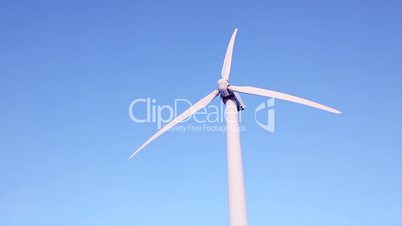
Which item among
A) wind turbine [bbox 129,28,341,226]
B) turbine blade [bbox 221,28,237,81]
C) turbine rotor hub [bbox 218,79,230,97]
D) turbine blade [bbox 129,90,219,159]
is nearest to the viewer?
wind turbine [bbox 129,28,341,226]

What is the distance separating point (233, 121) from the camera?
26344mm

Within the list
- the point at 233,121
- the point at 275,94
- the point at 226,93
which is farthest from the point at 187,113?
the point at 275,94

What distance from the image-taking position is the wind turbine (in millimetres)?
23609

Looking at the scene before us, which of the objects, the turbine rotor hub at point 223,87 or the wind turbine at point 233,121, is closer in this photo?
the wind turbine at point 233,121

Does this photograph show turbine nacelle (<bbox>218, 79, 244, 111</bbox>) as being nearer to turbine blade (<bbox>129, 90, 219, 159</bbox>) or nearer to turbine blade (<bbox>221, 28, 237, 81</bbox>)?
turbine blade (<bbox>129, 90, 219, 159</bbox>)

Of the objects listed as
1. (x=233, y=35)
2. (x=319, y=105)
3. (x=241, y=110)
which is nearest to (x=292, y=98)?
(x=319, y=105)

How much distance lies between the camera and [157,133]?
29000 millimetres

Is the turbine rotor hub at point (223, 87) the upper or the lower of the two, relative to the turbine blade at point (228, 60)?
lower

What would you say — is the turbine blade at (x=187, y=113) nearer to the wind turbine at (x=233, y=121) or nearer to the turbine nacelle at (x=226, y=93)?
the wind turbine at (x=233, y=121)

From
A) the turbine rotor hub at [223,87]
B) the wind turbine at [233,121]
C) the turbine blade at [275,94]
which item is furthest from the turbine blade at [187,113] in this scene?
the turbine blade at [275,94]

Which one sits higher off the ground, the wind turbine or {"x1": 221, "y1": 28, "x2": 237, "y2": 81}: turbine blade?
{"x1": 221, "y1": 28, "x2": 237, "y2": 81}: turbine blade

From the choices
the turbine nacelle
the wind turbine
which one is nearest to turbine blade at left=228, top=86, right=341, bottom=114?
the wind turbine

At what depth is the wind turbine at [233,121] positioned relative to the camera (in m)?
23.6

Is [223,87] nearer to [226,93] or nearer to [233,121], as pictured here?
[226,93]
